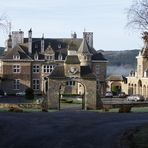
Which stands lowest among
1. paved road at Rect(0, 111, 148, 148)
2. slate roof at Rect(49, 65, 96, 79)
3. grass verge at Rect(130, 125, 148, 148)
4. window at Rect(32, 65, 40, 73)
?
paved road at Rect(0, 111, 148, 148)

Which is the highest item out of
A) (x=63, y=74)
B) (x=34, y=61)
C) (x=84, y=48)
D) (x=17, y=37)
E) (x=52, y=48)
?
(x=17, y=37)

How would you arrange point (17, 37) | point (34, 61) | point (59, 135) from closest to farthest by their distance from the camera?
point (59, 135)
point (34, 61)
point (17, 37)

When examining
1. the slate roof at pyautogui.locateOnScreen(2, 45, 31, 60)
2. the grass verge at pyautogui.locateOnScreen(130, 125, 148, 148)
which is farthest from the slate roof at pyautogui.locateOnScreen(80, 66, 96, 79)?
the slate roof at pyautogui.locateOnScreen(2, 45, 31, 60)

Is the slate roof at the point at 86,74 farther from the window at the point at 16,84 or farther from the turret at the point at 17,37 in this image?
the turret at the point at 17,37

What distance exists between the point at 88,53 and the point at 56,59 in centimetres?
805

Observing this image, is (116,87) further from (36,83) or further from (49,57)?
(36,83)

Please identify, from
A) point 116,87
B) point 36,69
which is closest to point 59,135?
point 36,69

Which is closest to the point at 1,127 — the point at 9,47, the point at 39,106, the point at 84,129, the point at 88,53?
the point at 84,129

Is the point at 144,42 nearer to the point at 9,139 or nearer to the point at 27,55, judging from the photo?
the point at 9,139

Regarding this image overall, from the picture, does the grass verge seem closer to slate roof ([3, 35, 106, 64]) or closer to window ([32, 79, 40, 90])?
slate roof ([3, 35, 106, 64])

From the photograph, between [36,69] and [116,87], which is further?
[116,87]

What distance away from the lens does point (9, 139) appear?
85.0 ft

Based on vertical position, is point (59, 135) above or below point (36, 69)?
below

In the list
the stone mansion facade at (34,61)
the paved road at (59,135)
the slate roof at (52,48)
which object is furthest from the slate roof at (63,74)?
the slate roof at (52,48)
